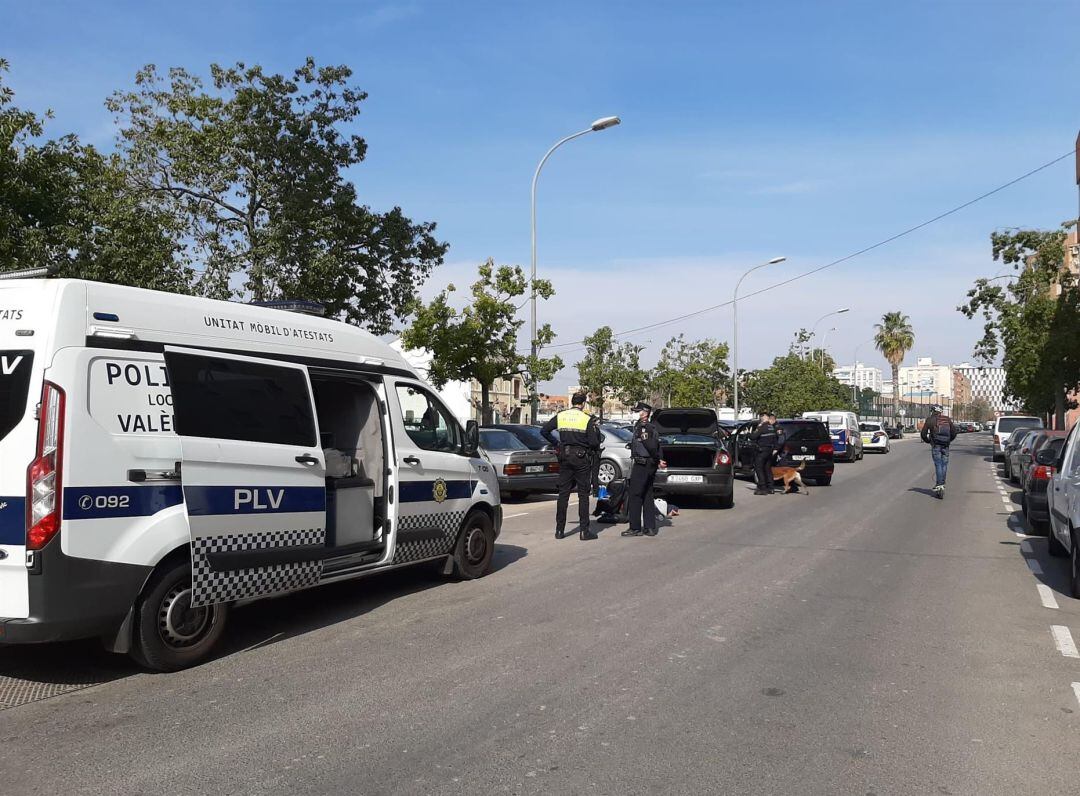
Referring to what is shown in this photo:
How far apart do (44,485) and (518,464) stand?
1283cm

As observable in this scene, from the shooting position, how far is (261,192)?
77.7ft

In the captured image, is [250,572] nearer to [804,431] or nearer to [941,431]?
[941,431]

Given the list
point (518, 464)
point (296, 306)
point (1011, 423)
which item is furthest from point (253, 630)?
point (1011, 423)

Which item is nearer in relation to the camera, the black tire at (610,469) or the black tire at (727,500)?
the black tire at (727,500)

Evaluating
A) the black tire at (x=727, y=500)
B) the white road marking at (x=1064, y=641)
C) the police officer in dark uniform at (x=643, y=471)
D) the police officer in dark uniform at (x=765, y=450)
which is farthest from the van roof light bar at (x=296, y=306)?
the police officer in dark uniform at (x=765, y=450)

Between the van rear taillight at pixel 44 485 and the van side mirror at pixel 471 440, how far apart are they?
14.0ft

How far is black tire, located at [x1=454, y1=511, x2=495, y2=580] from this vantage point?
8.69 meters

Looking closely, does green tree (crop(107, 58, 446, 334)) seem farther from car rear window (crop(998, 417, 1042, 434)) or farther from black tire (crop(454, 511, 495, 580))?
car rear window (crop(998, 417, 1042, 434))

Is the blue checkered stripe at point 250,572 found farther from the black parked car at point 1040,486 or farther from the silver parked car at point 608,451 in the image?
the silver parked car at point 608,451

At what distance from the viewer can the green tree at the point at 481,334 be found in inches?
1117

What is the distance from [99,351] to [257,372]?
1238 millimetres

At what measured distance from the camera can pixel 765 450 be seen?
62.9 ft

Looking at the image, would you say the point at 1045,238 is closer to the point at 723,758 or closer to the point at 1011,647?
the point at 1011,647

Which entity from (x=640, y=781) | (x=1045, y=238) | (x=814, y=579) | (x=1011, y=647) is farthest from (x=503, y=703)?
(x=1045, y=238)
